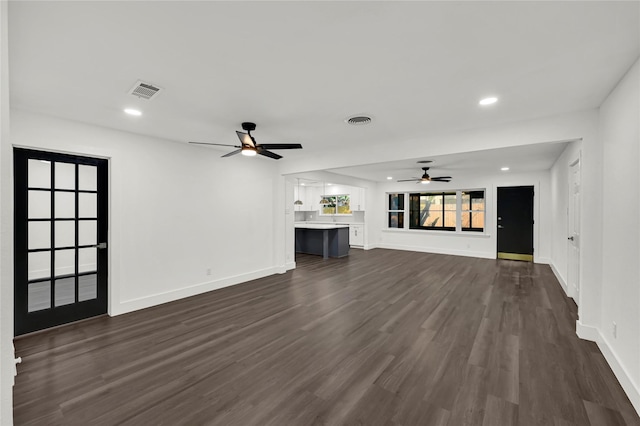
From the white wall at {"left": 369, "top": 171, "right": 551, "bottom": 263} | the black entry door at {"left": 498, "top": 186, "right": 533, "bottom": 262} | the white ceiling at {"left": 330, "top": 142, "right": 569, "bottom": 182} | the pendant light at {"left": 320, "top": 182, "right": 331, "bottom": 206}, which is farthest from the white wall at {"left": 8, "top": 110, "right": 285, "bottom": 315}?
the black entry door at {"left": 498, "top": 186, "right": 533, "bottom": 262}

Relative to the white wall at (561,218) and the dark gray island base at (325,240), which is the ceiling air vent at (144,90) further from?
the dark gray island base at (325,240)

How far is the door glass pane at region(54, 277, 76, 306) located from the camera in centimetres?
355

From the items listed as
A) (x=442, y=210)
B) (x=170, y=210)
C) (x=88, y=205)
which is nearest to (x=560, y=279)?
(x=442, y=210)

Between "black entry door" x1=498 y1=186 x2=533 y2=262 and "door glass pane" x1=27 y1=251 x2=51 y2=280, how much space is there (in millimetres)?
9709

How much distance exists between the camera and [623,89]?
2.38 m

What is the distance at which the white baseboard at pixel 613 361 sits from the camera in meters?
2.11

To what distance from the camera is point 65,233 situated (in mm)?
3596

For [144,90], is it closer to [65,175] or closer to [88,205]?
[65,175]

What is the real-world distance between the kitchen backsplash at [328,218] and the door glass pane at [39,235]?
889 centimetres

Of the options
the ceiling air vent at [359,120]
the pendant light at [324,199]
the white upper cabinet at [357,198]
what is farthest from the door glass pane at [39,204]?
the white upper cabinet at [357,198]

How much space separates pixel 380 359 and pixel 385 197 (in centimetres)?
835

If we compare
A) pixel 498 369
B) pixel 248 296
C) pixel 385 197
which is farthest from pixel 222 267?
pixel 385 197

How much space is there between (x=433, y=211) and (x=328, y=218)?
409 cm

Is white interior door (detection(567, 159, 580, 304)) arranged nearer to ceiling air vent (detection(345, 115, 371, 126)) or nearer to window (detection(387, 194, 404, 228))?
ceiling air vent (detection(345, 115, 371, 126))
